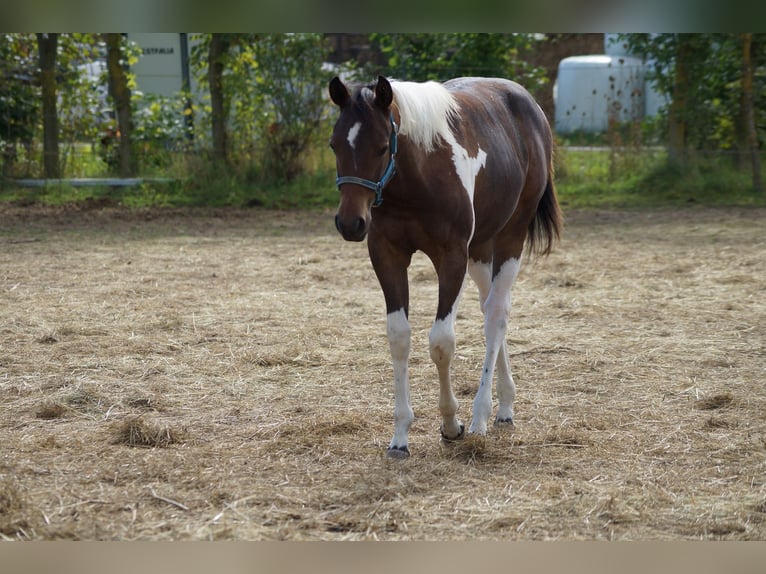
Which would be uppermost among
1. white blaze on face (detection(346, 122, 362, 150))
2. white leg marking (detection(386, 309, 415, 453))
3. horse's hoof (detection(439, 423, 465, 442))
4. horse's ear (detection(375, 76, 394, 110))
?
horse's ear (detection(375, 76, 394, 110))

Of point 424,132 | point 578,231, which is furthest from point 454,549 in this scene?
point 578,231

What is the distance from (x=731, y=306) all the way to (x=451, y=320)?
3568mm

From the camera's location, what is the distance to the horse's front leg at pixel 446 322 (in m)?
3.58

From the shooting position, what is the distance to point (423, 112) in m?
3.52

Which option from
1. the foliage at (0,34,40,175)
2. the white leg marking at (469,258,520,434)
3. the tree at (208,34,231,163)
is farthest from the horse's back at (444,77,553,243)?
the foliage at (0,34,40,175)

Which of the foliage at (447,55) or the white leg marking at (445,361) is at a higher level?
the foliage at (447,55)

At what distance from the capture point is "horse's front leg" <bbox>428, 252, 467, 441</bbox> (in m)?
3.58

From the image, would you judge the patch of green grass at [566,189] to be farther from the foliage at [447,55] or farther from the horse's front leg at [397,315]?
the horse's front leg at [397,315]

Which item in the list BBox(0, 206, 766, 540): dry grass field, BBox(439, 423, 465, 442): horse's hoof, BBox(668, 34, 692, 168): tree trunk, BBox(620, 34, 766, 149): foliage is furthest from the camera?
BBox(668, 34, 692, 168): tree trunk

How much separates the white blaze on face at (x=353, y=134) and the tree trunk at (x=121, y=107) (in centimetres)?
1082

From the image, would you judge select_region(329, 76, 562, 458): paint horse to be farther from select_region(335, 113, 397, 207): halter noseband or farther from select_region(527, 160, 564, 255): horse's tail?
select_region(527, 160, 564, 255): horse's tail

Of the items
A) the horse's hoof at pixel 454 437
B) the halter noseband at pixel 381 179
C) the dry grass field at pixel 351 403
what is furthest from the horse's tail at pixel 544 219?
the halter noseband at pixel 381 179

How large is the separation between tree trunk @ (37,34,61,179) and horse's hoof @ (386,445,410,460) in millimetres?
10840

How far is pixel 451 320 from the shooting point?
3650 mm
